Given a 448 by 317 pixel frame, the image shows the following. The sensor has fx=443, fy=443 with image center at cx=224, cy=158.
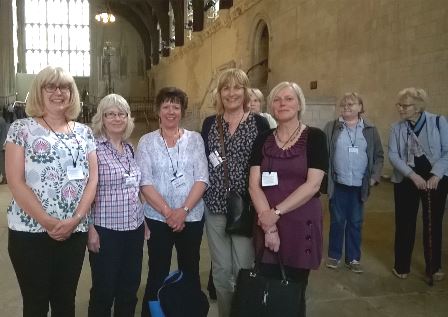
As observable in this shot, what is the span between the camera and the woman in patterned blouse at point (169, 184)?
8.16 feet

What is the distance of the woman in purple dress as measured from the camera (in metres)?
2.26

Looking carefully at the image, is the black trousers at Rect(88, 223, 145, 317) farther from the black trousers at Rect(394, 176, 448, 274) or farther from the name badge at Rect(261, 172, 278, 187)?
the black trousers at Rect(394, 176, 448, 274)

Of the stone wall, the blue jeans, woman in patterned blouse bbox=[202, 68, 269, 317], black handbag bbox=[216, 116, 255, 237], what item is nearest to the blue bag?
woman in patterned blouse bbox=[202, 68, 269, 317]

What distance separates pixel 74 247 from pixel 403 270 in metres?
2.81

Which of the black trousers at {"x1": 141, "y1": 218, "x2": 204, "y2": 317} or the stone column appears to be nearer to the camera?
the black trousers at {"x1": 141, "y1": 218, "x2": 204, "y2": 317}

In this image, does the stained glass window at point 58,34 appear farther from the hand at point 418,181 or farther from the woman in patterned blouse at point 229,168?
the woman in patterned blouse at point 229,168

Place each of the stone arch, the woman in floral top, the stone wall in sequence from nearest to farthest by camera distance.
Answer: the woman in floral top, the stone wall, the stone arch

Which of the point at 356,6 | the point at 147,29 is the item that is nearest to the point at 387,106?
the point at 356,6

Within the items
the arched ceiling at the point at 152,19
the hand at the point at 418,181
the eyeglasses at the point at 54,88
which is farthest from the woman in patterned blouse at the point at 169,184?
the arched ceiling at the point at 152,19

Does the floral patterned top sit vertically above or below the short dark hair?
below

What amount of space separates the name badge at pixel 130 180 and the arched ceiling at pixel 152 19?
65.6 feet

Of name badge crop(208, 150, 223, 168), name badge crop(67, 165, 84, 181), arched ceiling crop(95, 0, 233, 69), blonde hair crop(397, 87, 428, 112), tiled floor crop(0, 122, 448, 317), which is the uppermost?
arched ceiling crop(95, 0, 233, 69)

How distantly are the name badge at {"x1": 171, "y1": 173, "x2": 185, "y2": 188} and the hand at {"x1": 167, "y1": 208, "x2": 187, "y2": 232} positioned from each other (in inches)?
5.6

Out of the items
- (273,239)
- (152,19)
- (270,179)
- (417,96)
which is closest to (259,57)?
(417,96)
